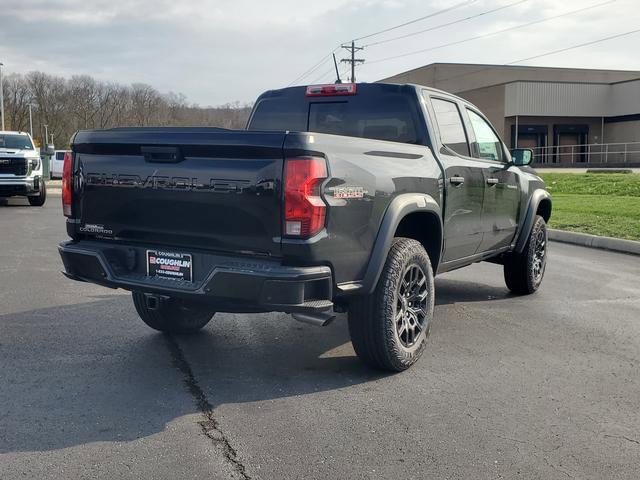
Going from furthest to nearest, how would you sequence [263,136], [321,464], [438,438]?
[263,136], [438,438], [321,464]

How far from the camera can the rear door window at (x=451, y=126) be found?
5562 millimetres

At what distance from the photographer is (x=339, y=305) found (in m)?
4.39

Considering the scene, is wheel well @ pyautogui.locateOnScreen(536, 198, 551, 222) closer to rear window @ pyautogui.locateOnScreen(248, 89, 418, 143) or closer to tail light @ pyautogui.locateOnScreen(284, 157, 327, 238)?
rear window @ pyautogui.locateOnScreen(248, 89, 418, 143)

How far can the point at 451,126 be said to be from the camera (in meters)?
5.77

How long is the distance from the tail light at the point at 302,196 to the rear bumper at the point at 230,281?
0.23 meters

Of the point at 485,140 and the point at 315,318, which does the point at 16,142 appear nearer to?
the point at 485,140

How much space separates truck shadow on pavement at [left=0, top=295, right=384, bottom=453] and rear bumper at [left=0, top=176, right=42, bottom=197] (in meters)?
13.3

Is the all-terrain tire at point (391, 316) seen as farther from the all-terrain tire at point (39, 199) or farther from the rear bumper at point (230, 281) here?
the all-terrain tire at point (39, 199)

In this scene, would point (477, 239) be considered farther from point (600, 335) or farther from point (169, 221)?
point (169, 221)

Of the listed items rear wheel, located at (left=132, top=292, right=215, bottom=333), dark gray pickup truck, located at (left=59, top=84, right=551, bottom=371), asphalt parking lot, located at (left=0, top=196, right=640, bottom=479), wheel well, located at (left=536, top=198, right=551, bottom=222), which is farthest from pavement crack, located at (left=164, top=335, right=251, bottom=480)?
wheel well, located at (left=536, top=198, right=551, bottom=222)

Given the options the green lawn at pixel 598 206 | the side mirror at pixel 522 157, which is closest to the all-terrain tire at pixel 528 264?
the side mirror at pixel 522 157

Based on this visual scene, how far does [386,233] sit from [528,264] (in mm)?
3237

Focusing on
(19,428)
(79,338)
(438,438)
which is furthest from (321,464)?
(79,338)

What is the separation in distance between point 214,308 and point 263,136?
3.84 feet
